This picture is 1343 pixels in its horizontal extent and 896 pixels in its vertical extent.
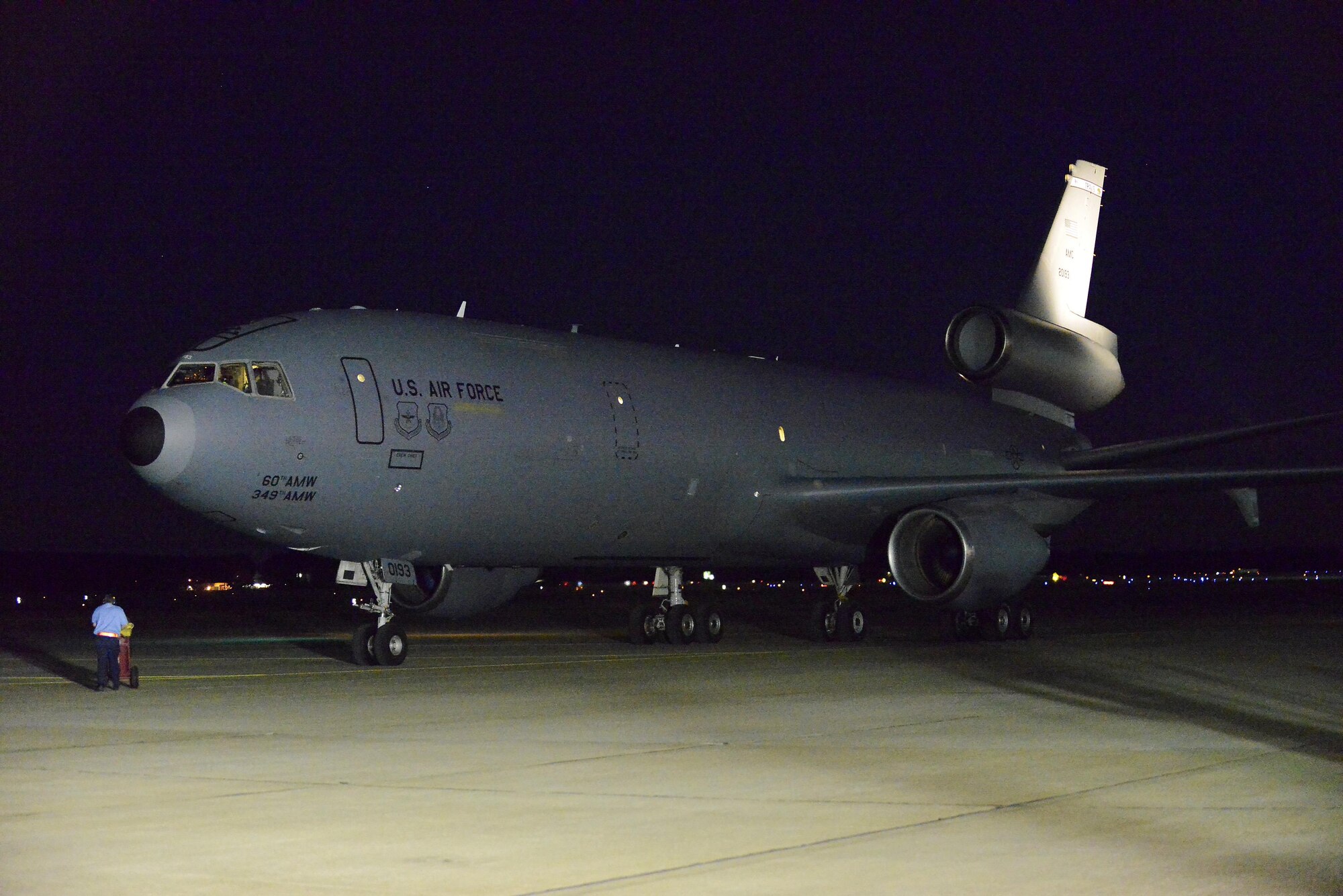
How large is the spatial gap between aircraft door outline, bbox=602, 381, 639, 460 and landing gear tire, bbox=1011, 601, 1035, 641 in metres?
8.29

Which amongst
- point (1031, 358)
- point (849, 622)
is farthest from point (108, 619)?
point (1031, 358)

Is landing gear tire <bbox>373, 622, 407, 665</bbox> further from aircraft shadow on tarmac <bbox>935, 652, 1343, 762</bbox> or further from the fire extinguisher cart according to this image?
aircraft shadow on tarmac <bbox>935, 652, 1343, 762</bbox>

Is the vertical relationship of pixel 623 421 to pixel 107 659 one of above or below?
above

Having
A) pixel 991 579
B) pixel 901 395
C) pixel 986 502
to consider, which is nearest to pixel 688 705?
pixel 991 579

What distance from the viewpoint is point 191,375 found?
1745 centimetres

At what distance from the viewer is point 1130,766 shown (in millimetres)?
9836

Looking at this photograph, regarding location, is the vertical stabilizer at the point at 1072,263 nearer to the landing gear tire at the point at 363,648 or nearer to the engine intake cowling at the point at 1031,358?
the engine intake cowling at the point at 1031,358

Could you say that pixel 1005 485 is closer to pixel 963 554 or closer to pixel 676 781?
pixel 963 554

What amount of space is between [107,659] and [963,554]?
1130cm

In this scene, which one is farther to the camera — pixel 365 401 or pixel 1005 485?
pixel 1005 485

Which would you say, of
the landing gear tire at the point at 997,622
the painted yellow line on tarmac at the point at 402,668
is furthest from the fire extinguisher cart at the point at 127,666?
the landing gear tire at the point at 997,622

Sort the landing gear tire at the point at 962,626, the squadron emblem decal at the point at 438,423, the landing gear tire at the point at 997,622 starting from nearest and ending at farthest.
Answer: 1. the squadron emblem decal at the point at 438,423
2. the landing gear tire at the point at 997,622
3. the landing gear tire at the point at 962,626

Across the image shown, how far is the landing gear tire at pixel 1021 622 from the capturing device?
83.6 ft

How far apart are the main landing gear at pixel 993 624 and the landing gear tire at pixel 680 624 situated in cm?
448
